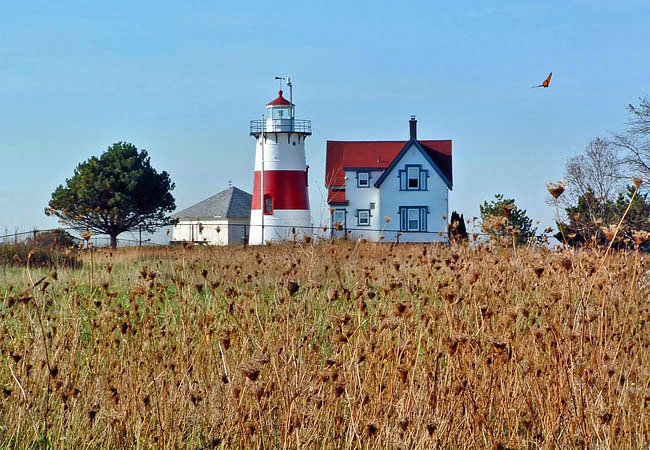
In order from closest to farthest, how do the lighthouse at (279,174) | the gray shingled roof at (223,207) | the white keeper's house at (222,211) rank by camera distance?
the lighthouse at (279,174) < the white keeper's house at (222,211) < the gray shingled roof at (223,207)

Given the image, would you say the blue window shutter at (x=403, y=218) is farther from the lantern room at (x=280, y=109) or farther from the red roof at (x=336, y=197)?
the lantern room at (x=280, y=109)

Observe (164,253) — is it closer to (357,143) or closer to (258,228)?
(258,228)

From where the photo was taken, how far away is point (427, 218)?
131 feet

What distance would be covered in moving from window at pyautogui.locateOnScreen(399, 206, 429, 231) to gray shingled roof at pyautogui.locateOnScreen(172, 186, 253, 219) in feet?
52.1

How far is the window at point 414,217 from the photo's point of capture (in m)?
39.9

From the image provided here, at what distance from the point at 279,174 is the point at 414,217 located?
25.3 feet

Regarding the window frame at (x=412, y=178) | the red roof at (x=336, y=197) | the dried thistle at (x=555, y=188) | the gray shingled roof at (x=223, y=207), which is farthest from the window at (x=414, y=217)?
the dried thistle at (x=555, y=188)

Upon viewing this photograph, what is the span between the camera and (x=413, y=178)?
39656 mm

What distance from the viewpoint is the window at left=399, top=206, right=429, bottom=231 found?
39.9 meters

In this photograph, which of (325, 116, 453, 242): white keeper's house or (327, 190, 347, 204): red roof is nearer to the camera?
(325, 116, 453, 242): white keeper's house

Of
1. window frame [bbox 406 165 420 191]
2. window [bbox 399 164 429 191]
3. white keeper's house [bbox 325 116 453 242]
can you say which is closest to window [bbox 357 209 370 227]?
white keeper's house [bbox 325 116 453 242]

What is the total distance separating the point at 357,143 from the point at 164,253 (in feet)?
81.5

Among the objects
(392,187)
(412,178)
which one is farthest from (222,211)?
(412,178)

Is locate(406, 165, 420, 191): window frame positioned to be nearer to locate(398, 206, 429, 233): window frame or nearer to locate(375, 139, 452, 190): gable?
locate(375, 139, 452, 190): gable
